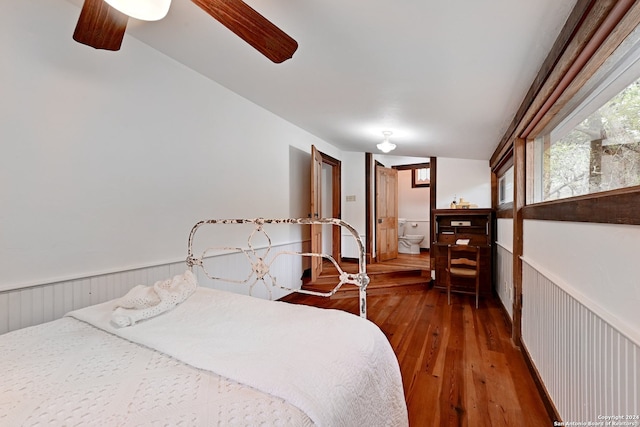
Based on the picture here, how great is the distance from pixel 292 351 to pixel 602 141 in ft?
5.57

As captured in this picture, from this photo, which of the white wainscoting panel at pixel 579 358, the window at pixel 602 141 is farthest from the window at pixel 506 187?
the white wainscoting panel at pixel 579 358

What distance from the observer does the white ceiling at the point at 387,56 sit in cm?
149

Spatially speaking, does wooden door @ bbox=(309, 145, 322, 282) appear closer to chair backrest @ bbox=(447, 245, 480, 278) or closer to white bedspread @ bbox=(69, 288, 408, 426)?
chair backrest @ bbox=(447, 245, 480, 278)

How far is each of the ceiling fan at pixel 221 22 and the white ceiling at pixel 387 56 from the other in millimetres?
291

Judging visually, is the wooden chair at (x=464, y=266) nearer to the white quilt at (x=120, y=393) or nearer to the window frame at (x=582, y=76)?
the window frame at (x=582, y=76)

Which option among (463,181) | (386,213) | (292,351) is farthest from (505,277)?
(292,351)

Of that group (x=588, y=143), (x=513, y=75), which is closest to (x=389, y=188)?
(x=513, y=75)

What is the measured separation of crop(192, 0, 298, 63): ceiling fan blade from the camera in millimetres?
1213

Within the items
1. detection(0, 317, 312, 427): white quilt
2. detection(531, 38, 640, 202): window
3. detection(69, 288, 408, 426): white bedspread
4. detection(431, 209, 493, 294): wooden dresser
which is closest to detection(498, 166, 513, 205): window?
detection(431, 209, 493, 294): wooden dresser

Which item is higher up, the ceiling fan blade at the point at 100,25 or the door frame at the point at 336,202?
the ceiling fan blade at the point at 100,25

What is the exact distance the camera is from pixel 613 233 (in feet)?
3.59

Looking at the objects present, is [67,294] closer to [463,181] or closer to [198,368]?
[198,368]

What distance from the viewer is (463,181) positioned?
4.90 metres

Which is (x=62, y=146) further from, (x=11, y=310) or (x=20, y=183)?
(x=11, y=310)
